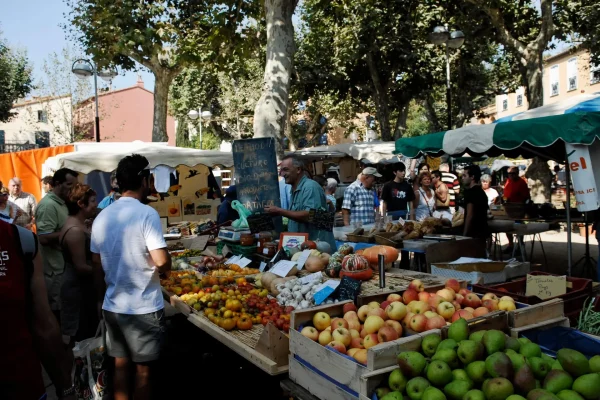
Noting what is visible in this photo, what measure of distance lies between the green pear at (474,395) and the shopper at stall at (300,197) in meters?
3.07

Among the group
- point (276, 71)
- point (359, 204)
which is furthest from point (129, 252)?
point (276, 71)

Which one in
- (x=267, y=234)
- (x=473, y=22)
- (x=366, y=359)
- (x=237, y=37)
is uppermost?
(x=473, y=22)

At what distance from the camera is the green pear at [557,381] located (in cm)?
218

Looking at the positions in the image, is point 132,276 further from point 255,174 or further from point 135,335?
point 255,174

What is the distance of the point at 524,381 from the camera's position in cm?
222

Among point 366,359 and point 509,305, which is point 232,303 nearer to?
point 366,359

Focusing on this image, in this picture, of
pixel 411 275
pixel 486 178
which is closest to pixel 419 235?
pixel 411 275

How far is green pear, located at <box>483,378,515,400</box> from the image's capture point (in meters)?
2.15

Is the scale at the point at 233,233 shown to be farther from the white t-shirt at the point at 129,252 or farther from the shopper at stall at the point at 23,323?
the shopper at stall at the point at 23,323

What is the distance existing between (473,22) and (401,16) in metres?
3.51

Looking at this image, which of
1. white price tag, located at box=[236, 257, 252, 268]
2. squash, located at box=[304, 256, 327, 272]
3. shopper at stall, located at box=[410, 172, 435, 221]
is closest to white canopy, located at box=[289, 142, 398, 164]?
shopper at stall, located at box=[410, 172, 435, 221]

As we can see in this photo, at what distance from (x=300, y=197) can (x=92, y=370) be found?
2.57 meters

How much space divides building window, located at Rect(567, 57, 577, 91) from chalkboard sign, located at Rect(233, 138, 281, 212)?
35.4m

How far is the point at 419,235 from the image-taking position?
21.3 ft
